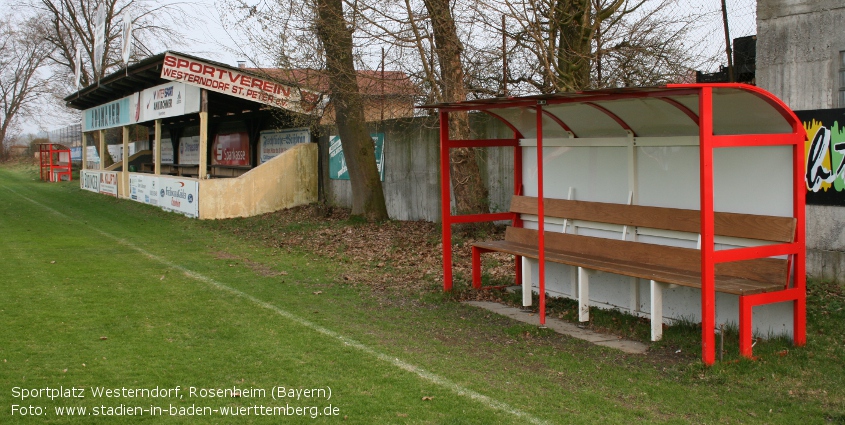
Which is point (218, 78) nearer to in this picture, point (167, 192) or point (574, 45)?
point (167, 192)

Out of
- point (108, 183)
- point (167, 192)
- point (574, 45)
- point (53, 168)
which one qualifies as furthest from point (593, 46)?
point (53, 168)

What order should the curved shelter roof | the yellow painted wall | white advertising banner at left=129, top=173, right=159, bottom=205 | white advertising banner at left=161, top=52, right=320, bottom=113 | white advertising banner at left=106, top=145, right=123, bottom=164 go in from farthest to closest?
white advertising banner at left=106, top=145, right=123, bottom=164 < white advertising banner at left=129, top=173, right=159, bottom=205 < the yellow painted wall < white advertising banner at left=161, top=52, right=320, bottom=113 < the curved shelter roof

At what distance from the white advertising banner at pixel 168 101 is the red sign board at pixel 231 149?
9.85 ft

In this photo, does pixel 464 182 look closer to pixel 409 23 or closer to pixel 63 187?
pixel 409 23

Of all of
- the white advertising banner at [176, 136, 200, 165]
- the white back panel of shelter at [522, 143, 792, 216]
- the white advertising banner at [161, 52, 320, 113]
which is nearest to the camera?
the white back panel of shelter at [522, 143, 792, 216]

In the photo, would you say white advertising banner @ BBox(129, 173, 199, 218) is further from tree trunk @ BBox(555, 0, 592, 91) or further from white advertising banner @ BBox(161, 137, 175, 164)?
tree trunk @ BBox(555, 0, 592, 91)

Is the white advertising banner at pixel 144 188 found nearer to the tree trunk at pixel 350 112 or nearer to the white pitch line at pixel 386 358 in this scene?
the tree trunk at pixel 350 112

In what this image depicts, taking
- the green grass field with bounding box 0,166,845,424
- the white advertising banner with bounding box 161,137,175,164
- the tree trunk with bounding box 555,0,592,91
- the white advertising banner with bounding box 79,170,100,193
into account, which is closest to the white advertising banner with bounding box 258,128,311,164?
the white advertising banner with bounding box 79,170,100,193

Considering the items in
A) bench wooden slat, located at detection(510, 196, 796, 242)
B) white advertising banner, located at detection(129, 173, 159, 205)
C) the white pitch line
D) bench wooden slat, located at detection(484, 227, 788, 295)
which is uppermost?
white advertising banner, located at detection(129, 173, 159, 205)

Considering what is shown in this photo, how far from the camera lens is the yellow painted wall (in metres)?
19.0

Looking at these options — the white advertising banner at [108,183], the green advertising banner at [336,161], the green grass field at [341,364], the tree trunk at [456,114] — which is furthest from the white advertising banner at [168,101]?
the green grass field at [341,364]

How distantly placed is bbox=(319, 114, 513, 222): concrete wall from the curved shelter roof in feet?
13.9

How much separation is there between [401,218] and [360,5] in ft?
18.3

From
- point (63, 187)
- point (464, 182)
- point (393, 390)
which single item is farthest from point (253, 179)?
point (63, 187)
